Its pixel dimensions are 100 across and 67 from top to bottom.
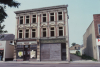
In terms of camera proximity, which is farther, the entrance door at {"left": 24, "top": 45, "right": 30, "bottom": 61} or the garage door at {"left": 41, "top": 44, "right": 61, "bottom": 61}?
the entrance door at {"left": 24, "top": 45, "right": 30, "bottom": 61}

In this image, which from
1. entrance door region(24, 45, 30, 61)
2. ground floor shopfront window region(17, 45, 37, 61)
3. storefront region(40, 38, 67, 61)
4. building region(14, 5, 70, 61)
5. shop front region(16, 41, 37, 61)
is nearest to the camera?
storefront region(40, 38, 67, 61)

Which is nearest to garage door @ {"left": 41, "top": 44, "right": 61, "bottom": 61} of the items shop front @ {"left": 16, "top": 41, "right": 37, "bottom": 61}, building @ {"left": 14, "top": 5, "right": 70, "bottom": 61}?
building @ {"left": 14, "top": 5, "right": 70, "bottom": 61}

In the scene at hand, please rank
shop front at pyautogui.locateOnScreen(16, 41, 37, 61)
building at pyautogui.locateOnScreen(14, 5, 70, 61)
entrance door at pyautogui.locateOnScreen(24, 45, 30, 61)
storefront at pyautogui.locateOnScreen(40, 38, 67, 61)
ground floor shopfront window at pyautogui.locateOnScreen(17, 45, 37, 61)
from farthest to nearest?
entrance door at pyautogui.locateOnScreen(24, 45, 30, 61)
ground floor shopfront window at pyautogui.locateOnScreen(17, 45, 37, 61)
shop front at pyautogui.locateOnScreen(16, 41, 37, 61)
building at pyautogui.locateOnScreen(14, 5, 70, 61)
storefront at pyautogui.locateOnScreen(40, 38, 67, 61)

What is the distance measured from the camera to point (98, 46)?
24391mm

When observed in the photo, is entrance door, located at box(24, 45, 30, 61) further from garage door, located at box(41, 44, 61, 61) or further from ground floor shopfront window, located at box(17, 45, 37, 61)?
garage door, located at box(41, 44, 61, 61)

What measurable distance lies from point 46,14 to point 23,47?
903 centimetres

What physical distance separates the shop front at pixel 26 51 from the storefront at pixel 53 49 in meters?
1.82

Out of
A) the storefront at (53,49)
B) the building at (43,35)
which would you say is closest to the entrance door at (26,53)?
the building at (43,35)

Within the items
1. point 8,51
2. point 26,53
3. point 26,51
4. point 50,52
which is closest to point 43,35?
point 50,52

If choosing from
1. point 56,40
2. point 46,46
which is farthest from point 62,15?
point 46,46

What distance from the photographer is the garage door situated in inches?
982

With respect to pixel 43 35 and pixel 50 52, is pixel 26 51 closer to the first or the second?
pixel 43 35

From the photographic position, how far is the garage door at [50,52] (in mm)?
24953

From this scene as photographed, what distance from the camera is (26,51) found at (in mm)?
27234
